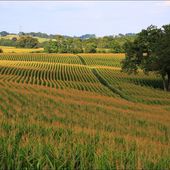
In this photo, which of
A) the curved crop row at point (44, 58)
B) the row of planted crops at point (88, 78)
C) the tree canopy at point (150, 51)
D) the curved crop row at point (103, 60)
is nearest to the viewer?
the row of planted crops at point (88, 78)

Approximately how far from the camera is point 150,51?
6888 cm

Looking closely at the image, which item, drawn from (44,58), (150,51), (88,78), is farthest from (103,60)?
(150,51)

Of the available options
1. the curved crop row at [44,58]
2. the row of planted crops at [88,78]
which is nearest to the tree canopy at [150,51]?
the row of planted crops at [88,78]

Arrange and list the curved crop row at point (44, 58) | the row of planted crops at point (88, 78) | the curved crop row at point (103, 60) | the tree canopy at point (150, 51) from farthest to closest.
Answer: the curved crop row at point (44, 58) < the curved crop row at point (103, 60) < the tree canopy at point (150, 51) < the row of planted crops at point (88, 78)

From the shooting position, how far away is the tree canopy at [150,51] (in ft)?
207

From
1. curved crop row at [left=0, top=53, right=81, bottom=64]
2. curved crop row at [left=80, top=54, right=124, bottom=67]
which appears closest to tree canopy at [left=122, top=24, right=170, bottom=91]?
curved crop row at [left=80, top=54, right=124, bottom=67]

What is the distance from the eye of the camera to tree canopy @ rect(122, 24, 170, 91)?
62969mm

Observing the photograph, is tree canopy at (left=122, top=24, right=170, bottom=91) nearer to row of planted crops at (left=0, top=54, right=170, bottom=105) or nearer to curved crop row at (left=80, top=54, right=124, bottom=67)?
row of planted crops at (left=0, top=54, right=170, bottom=105)

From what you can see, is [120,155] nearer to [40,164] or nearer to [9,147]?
[40,164]

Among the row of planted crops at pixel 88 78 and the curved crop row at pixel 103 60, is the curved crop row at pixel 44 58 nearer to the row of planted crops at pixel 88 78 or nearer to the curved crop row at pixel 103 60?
the row of planted crops at pixel 88 78

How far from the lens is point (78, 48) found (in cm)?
17062

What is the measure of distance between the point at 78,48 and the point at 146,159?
→ 537ft

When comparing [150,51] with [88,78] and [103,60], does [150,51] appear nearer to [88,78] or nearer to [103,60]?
[88,78]

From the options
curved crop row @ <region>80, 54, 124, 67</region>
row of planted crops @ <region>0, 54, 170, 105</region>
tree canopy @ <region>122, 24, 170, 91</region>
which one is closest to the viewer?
row of planted crops @ <region>0, 54, 170, 105</region>
